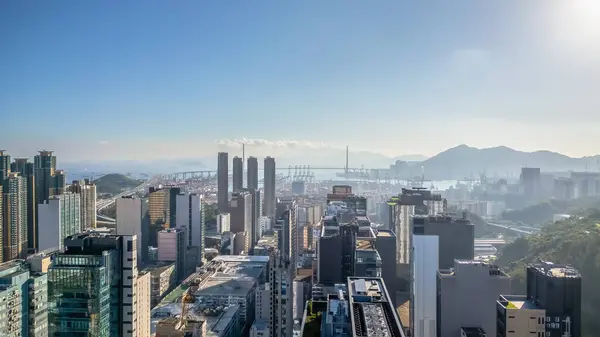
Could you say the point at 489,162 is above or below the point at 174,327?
above

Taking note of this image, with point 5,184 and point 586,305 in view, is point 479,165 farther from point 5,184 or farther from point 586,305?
point 5,184

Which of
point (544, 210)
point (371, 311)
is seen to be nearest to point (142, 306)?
point (371, 311)

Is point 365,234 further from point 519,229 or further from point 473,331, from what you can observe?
point 519,229

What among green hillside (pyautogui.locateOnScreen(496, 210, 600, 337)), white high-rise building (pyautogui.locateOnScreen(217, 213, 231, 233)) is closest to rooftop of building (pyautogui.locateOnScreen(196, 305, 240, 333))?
green hillside (pyautogui.locateOnScreen(496, 210, 600, 337))

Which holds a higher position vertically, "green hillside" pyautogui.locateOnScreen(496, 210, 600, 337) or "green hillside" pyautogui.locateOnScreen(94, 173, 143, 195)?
"green hillside" pyautogui.locateOnScreen(94, 173, 143, 195)

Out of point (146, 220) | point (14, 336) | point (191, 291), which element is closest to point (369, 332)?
point (14, 336)

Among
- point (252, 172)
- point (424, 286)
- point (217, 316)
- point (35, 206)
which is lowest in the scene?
point (217, 316)

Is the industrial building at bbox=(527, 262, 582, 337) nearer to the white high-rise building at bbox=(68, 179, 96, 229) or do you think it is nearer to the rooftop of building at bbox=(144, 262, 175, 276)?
the rooftop of building at bbox=(144, 262, 175, 276)
